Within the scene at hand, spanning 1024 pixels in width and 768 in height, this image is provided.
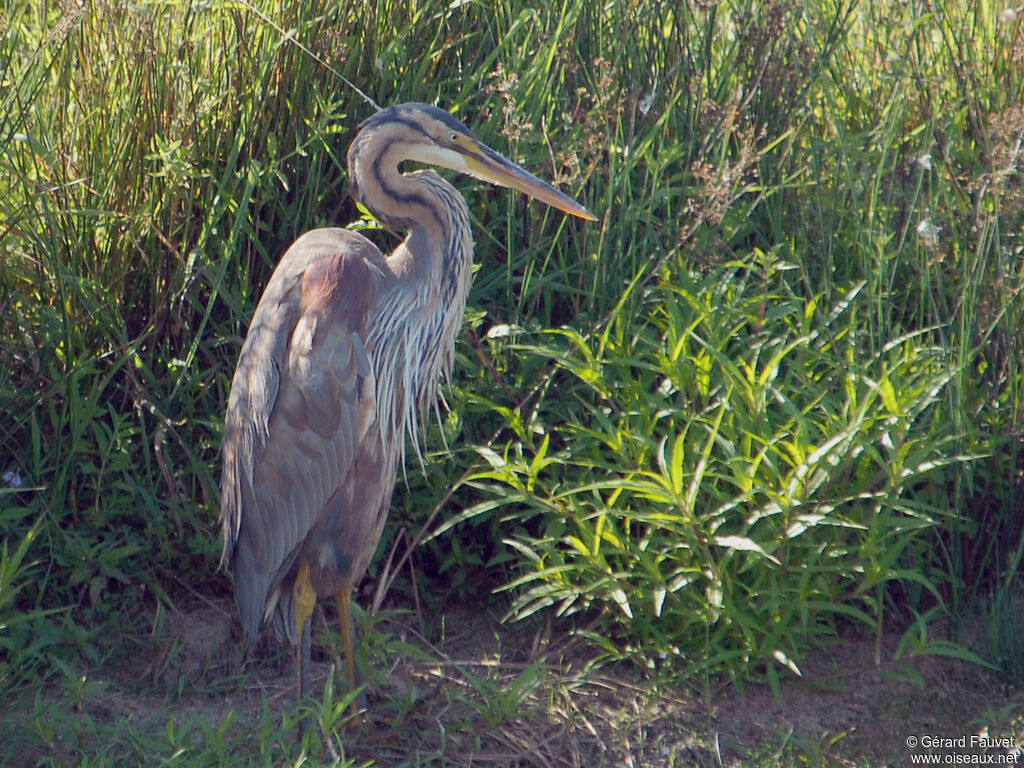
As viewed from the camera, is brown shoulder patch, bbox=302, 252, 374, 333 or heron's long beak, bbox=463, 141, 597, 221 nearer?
brown shoulder patch, bbox=302, 252, 374, 333

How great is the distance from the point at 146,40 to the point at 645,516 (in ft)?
6.62

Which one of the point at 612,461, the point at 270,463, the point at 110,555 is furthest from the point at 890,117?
the point at 110,555

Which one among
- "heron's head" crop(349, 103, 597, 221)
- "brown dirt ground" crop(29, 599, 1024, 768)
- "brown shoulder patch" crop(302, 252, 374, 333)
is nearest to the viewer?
"brown dirt ground" crop(29, 599, 1024, 768)

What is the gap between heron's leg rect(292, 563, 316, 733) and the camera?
3100 mm

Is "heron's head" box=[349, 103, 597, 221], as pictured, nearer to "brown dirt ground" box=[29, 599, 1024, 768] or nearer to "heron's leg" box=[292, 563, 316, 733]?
"heron's leg" box=[292, 563, 316, 733]

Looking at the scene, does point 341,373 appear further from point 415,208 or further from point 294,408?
point 415,208

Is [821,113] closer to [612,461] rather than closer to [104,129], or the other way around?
[612,461]

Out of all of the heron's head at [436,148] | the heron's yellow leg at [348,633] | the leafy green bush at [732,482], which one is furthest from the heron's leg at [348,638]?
the heron's head at [436,148]

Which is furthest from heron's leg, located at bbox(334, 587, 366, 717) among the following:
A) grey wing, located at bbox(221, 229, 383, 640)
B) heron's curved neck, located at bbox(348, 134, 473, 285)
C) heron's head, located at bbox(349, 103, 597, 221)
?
heron's head, located at bbox(349, 103, 597, 221)

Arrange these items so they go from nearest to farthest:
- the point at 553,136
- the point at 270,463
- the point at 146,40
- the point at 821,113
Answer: the point at 270,463 < the point at 146,40 < the point at 553,136 < the point at 821,113

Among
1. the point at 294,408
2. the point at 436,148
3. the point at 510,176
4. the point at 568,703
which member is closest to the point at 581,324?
the point at 510,176

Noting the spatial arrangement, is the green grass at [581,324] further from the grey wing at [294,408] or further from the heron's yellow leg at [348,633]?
the grey wing at [294,408]

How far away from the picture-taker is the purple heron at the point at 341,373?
10.1ft

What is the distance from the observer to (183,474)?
3.48m
